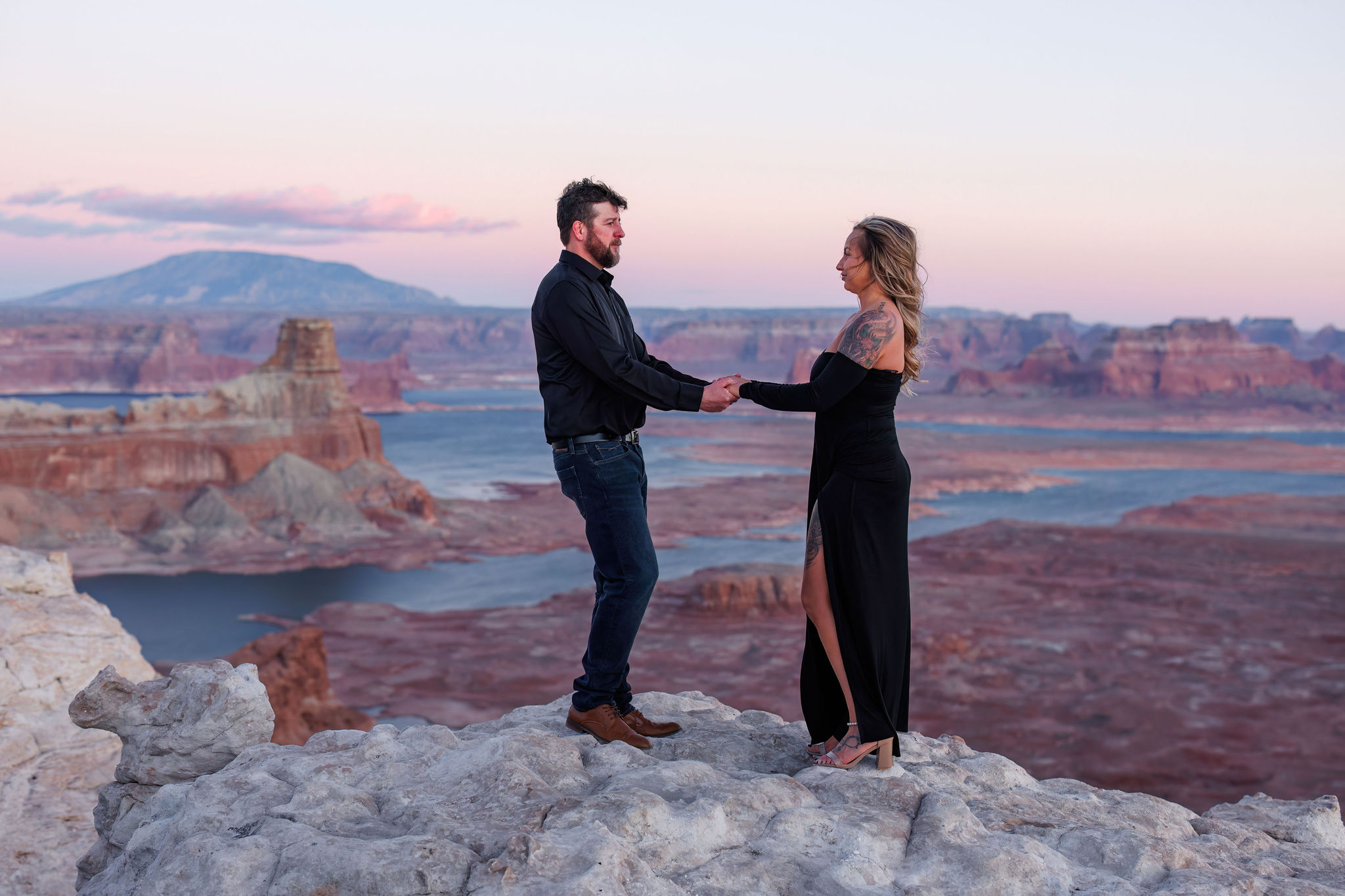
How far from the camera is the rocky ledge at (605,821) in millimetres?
2783

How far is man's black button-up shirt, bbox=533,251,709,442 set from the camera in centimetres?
371

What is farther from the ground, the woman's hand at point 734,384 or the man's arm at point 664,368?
the man's arm at point 664,368

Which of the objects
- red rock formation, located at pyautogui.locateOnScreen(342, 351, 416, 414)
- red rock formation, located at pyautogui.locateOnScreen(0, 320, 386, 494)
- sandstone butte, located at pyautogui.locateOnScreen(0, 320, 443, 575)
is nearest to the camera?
sandstone butte, located at pyautogui.locateOnScreen(0, 320, 443, 575)

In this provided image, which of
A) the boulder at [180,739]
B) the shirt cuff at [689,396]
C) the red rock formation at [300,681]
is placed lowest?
the red rock formation at [300,681]

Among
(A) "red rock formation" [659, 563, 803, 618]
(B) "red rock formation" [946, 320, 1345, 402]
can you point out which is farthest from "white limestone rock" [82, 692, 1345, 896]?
(B) "red rock formation" [946, 320, 1345, 402]

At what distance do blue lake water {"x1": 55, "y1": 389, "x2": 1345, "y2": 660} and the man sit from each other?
81.2ft

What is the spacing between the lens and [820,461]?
3.90 m

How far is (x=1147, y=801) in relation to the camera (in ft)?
12.7

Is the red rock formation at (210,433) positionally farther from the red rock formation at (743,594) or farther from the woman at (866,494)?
the woman at (866,494)

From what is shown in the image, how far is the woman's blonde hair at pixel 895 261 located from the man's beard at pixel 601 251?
978mm

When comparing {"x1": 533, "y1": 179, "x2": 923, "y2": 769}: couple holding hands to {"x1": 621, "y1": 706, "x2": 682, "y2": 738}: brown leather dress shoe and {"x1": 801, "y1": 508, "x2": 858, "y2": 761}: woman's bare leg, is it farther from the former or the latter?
{"x1": 621, "y1": 706, "x2": 682, "y2": 738}: brown leather dress shoe

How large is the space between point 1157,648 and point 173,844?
2677 cm

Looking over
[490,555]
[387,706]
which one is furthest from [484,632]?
[490,555]

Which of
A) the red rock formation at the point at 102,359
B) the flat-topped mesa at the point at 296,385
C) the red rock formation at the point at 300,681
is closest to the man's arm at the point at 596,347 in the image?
the red rock formation at the point at 300,681
